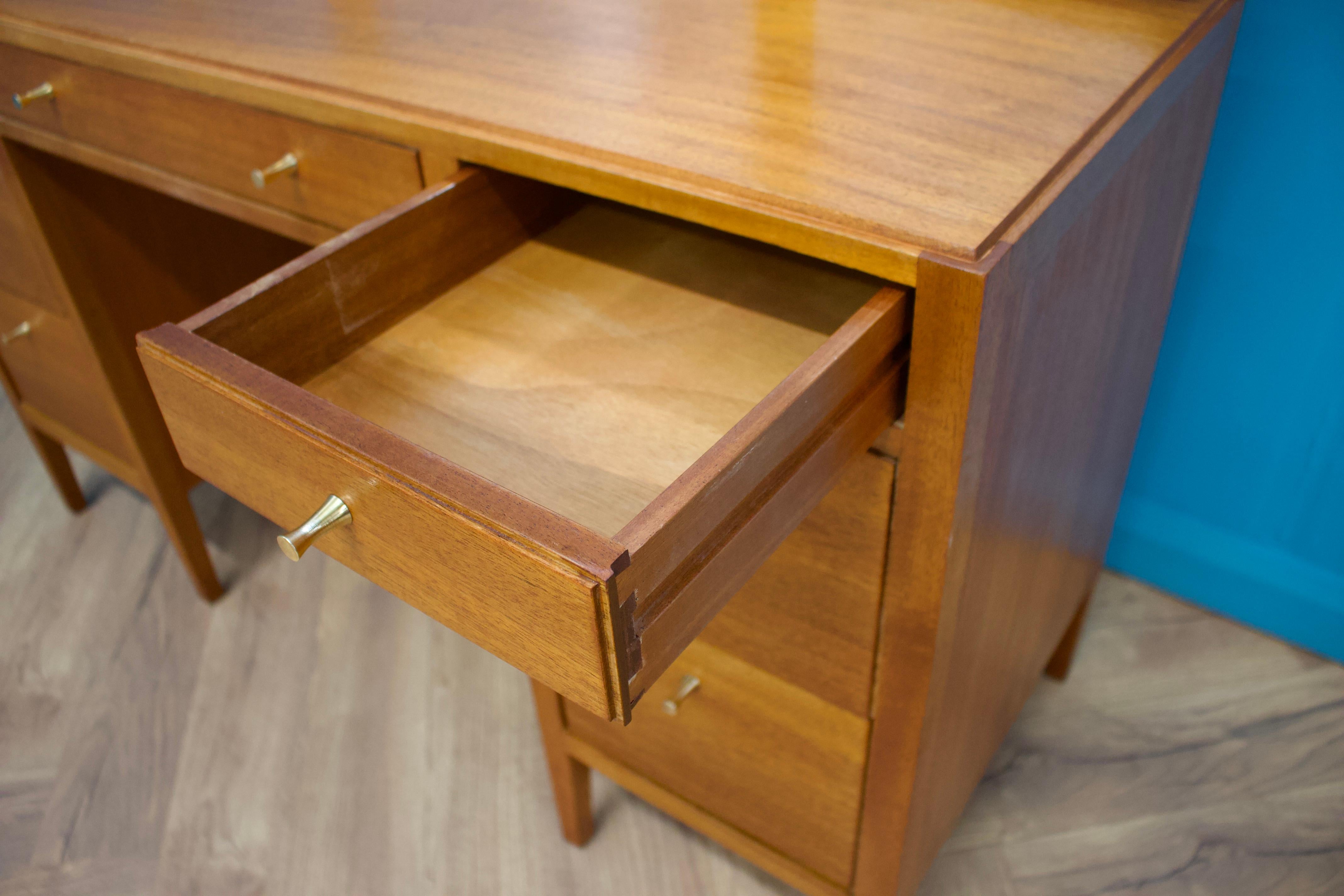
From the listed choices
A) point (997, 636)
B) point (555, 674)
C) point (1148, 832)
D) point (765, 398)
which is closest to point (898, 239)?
point (765, 398)

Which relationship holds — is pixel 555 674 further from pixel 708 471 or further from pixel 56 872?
pixel 56 872

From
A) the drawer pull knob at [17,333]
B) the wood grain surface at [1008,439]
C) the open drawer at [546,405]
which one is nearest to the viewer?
the open drawer at [546,405]

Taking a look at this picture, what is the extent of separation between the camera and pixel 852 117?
23.6 inches

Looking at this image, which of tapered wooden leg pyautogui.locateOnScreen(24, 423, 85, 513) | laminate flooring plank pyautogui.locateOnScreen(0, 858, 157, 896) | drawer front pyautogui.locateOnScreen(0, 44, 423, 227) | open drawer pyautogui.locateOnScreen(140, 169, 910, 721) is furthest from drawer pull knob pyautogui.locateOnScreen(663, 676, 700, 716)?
tapered wooden leg pyautogui.locateOnScreen(24, 423, 85, 513)

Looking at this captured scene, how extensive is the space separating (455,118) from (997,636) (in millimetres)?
526

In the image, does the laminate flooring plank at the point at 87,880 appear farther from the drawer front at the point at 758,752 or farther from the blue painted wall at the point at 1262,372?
the blue painted wall at the point at 1262,372

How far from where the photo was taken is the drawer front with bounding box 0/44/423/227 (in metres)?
0.71

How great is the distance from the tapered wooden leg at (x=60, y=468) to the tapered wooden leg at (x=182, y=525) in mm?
237

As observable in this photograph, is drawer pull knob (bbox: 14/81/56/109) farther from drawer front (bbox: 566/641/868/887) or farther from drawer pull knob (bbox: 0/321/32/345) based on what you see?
drawer front (bbox: 566/641/868/887)

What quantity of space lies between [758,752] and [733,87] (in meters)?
0.48

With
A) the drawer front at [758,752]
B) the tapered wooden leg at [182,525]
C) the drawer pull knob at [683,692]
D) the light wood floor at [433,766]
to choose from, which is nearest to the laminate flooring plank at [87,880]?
the light wood floor at [433,766]

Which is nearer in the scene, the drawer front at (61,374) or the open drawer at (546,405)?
the open drawer at (546,405)

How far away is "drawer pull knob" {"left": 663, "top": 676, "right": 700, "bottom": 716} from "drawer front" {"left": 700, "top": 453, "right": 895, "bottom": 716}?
4 centimetres

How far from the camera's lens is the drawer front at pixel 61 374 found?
1.14 m
